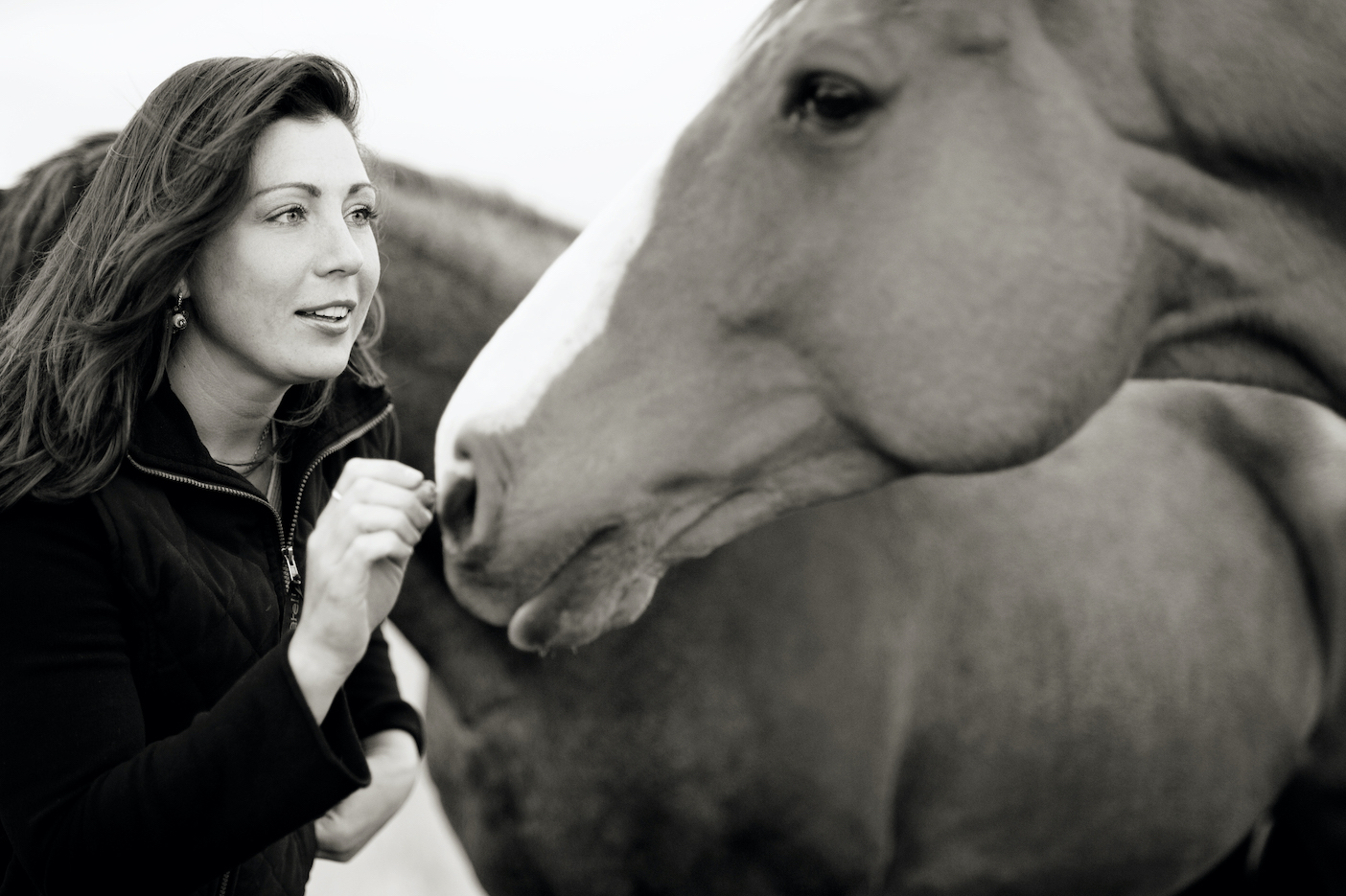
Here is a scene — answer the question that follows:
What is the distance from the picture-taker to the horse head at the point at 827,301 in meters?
1.11

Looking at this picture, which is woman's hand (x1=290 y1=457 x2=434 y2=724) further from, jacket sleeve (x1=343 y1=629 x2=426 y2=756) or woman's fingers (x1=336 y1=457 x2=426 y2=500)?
jacket sleeve (x1=343 y1=629 x2=426 y2=756)

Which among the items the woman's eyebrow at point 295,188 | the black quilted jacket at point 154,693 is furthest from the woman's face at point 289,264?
the black quilted jacket at point 154,693

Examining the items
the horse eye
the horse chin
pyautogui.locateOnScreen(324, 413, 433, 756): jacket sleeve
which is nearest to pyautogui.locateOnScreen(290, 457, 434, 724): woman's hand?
the horse chin

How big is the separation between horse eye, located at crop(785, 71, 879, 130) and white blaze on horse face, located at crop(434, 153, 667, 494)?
153 millimetres

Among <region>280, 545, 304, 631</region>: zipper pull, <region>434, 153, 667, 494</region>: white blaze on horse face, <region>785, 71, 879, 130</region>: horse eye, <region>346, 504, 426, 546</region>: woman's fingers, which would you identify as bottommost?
<region>280, 545, 304, 631</region>: zipper pull

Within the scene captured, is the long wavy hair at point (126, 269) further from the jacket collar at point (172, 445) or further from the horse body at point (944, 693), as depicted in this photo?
the horse body at point (944, 693)

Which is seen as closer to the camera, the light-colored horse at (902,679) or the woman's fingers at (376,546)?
the woman's fingers at (376,546)

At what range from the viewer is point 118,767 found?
3.39ft

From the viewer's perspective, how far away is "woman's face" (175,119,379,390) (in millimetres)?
1211

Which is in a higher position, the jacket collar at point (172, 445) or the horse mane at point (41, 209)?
the horse mane at point (41, 209)

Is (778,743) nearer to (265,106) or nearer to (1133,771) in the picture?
(1133,771)

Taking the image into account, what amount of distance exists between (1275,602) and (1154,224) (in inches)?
50.6

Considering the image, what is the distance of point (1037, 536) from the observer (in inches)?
73.7

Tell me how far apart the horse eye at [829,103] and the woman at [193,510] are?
508mm
